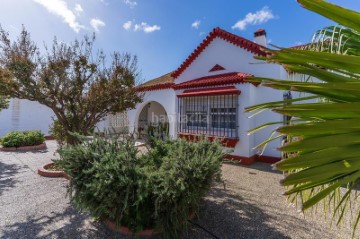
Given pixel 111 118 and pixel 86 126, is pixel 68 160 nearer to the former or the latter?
pixel 86 126

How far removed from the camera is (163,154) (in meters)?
5.08

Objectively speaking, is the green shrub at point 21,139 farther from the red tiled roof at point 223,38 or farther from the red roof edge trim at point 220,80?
the red tiled roof at point 223,38

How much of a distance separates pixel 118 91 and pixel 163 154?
10.9 feet

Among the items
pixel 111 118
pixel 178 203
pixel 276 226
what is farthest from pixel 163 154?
pixel 111 118

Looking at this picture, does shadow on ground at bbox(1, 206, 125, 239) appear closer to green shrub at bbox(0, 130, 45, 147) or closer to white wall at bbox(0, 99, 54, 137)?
green shrub at bbox(0, 130, 45, 147)

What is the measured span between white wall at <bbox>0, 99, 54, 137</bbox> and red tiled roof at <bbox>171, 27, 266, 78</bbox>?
12.2 meters

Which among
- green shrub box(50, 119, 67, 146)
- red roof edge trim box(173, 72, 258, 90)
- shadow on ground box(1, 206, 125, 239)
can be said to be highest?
red roof edge trim box(173, 72, 258, 90)

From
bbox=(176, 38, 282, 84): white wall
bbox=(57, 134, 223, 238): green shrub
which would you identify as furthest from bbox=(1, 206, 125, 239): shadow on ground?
bbox=(176, 38, 282, 84): white wall

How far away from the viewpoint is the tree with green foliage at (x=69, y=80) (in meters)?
6.00

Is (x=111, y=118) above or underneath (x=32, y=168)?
above

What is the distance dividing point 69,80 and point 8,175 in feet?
13.8

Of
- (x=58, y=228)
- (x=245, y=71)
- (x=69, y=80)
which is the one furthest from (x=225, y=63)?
(x=58, y=228)

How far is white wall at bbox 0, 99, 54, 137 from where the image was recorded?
1666 cm

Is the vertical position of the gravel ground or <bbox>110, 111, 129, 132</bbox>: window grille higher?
<bbox>110, 111, 129, 132</bbox>: window grille
